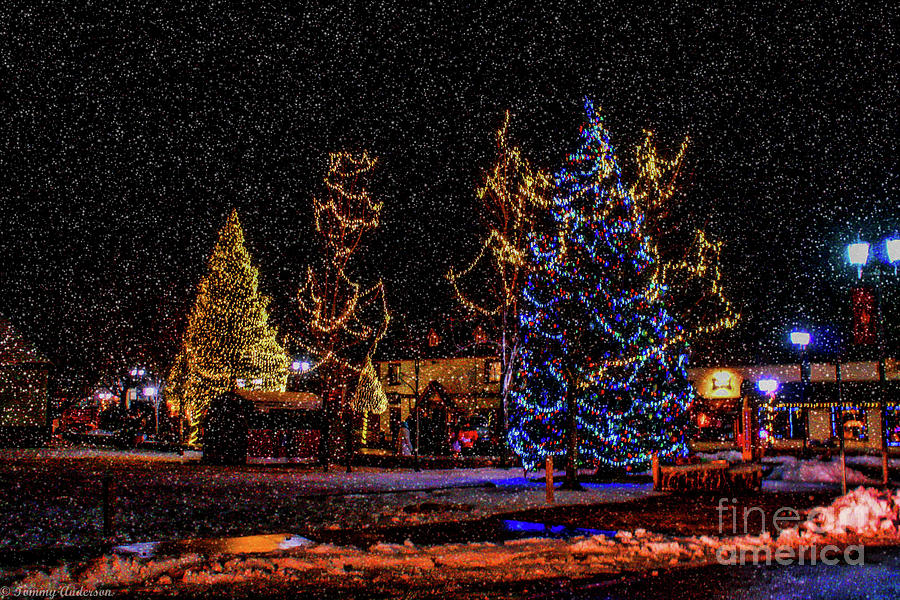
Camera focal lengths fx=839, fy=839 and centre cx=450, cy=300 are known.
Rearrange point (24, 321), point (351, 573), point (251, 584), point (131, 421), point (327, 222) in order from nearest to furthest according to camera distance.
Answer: point (251, 584)
point (351, 573)
point (327, 222)
point (131, 421)
point (24, 321)

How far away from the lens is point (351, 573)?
996 cm

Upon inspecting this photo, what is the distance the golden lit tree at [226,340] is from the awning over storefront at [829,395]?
28.5m

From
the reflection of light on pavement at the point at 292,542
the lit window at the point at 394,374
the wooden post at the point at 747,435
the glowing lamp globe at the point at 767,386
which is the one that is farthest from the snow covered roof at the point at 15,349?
the glowing lamp globe at the point at 767,386

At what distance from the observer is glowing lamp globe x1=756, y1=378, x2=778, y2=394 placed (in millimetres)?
46812

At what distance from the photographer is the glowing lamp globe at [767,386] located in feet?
154

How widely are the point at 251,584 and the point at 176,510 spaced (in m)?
8.05

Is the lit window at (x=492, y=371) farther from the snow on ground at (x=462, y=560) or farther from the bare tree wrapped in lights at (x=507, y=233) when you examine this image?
the snow on ground at (x=462, y=560)

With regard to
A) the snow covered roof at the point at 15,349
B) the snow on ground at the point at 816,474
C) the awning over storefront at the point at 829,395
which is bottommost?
the snow on ground at the point at 816,474

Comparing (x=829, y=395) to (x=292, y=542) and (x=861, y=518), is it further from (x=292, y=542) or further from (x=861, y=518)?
(x=292, y=542)

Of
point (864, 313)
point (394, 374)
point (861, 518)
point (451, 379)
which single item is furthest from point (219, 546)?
point (394, 374)

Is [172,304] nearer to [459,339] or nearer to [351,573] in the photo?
[459,339]

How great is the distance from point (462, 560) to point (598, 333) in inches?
545

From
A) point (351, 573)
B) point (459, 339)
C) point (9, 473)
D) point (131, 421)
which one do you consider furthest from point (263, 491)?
point (459, 339)

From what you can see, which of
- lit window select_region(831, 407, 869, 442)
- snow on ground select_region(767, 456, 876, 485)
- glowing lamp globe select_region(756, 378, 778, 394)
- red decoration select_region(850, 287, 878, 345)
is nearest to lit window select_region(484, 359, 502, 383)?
glowing lamp globe select_region(756, 378, 778, 394)
